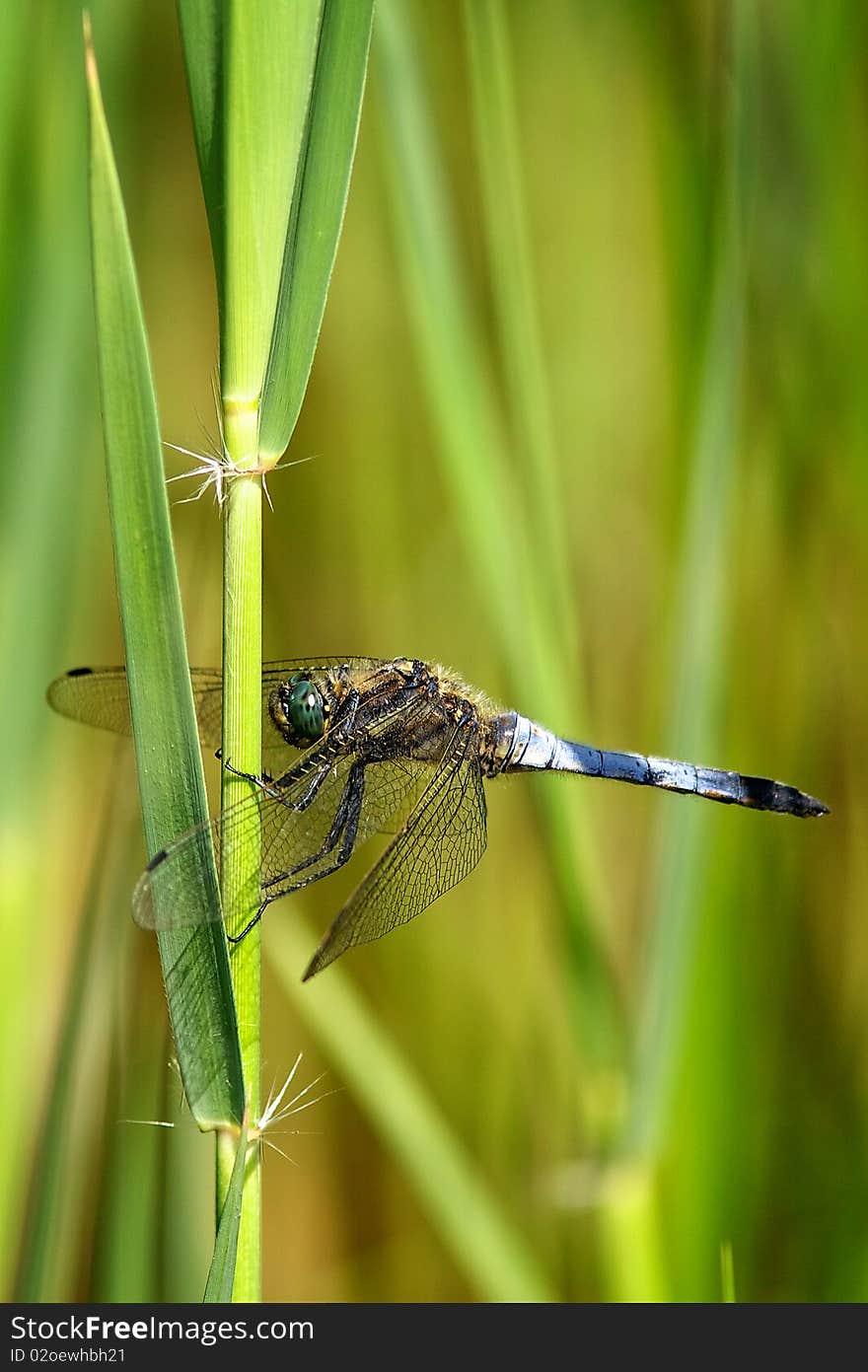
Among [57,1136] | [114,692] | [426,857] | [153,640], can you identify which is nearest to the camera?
[153,640]

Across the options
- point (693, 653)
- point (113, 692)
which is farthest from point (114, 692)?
point (693, 653)

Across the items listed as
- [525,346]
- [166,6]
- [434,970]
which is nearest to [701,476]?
[525,346]

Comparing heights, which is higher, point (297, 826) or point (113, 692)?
point (113, 692)

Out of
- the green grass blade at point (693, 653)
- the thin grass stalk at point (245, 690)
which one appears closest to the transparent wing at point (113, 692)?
the green grass blade at point (693, 653)

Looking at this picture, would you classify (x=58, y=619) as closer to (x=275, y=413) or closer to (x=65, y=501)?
(x=65, y=501)

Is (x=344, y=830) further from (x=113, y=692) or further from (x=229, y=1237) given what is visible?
(x=229, y=1237)

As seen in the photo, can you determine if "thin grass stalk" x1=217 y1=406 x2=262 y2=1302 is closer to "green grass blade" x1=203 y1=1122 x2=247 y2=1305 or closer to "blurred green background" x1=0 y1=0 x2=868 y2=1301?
"green grass blade" x1=203 y1=1122 x2=247 y2=1305

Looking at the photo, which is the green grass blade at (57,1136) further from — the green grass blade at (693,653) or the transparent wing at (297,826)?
the green grass blade at (693,653)

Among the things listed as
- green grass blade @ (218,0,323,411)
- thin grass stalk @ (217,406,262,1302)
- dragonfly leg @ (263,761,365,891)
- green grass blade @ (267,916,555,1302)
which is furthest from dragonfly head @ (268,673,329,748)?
green grass blade @ (218,0,323,411)

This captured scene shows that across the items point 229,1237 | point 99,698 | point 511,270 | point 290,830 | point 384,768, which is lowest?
point 229,1237
